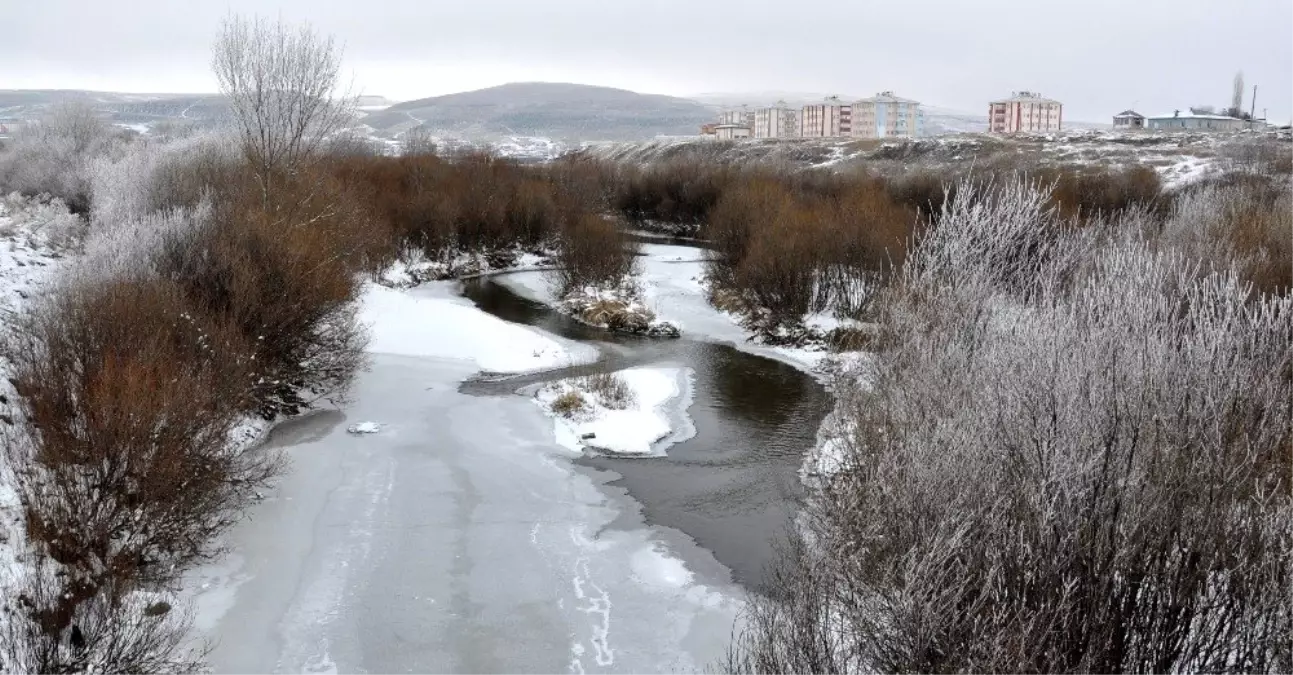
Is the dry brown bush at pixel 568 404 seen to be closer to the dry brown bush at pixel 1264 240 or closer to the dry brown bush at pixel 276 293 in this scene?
the dry brown bush at pixel 276 293

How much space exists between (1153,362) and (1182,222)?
48.2 ft

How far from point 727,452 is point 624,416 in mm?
2748

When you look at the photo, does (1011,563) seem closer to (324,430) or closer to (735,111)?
(324,430)

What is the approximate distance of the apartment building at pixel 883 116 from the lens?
124m

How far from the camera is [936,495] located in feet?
26.6

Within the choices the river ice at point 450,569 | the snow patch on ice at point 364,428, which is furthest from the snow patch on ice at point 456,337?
the river ice at point 450,569

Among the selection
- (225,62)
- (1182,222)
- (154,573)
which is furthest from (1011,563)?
(225,62)

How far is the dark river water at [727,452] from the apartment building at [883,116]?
346 feet

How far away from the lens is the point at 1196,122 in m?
89.6

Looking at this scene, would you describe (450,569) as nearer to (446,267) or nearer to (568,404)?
(568,404)

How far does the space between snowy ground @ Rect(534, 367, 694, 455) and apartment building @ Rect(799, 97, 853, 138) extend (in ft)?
365

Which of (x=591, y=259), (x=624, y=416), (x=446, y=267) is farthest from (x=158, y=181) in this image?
(x=446, y=267)

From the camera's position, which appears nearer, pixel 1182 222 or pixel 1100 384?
pixel 1100 384

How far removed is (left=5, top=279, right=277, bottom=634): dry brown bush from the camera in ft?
31.6
